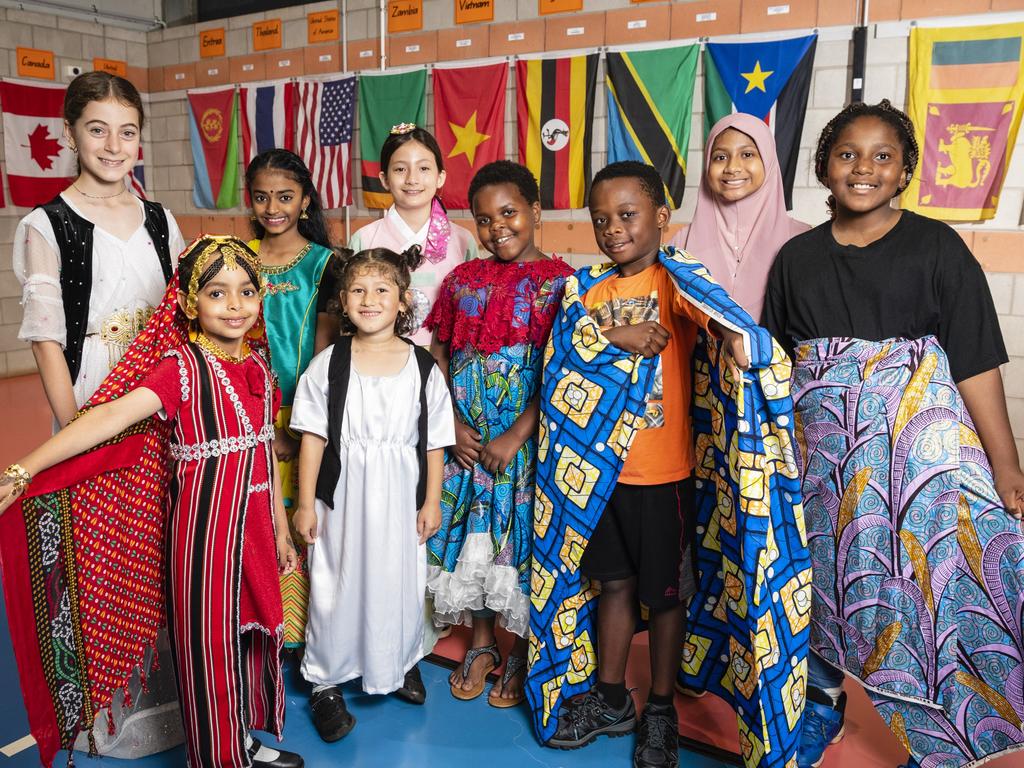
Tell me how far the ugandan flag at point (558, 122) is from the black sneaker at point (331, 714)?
12.3ft

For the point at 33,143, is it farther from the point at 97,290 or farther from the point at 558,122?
the point at 97,290

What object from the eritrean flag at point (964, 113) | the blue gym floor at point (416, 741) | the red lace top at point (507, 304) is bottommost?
the blue gym floor at point (416, 741)

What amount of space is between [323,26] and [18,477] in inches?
228

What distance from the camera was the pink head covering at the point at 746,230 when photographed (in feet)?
6.85

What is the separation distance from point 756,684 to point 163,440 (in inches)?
60.2

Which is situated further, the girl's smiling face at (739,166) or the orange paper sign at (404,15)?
the orange paper sign at (404,15)

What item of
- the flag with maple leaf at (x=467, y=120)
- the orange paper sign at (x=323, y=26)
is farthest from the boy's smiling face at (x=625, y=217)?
the orange paper sign at (x=323, y=26)

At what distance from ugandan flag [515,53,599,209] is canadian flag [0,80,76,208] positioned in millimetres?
4120

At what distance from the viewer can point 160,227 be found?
84.3 inches

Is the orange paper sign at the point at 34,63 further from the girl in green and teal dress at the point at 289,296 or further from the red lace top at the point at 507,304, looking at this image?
the red lace top at the point at 507,304

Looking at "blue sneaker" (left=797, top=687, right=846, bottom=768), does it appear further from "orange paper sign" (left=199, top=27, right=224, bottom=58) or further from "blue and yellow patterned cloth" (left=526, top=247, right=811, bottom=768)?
"orange paper sign" (left=199, top=27, right=224, bottom=58)

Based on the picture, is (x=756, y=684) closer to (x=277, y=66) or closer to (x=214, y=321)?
(x=214, y=321)

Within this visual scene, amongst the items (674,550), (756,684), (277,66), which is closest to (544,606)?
(674,550)

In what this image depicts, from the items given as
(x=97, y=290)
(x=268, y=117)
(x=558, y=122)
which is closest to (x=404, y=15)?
(x=268, y=117)
